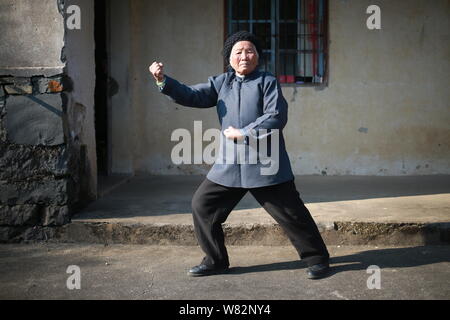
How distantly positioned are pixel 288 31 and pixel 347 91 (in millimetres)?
1033

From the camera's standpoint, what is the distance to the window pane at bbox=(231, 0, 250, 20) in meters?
6.55

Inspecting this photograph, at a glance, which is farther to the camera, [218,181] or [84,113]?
[84,113]

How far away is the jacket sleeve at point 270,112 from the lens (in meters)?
3.32

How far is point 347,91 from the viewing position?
6.59m

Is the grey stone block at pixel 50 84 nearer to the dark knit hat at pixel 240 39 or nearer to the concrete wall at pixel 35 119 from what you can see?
the concrete wall at pixel 35 119

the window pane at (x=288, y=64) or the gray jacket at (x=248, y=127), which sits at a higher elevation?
the window pane at (x=288, y=64)

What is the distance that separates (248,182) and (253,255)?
33.1 inches

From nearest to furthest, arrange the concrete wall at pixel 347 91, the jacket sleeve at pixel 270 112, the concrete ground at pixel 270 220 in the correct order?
the jacket sleeve at pixel 270 112 < the concrete ground at pixel 270 220 < the concrete wall at pixel 347 91

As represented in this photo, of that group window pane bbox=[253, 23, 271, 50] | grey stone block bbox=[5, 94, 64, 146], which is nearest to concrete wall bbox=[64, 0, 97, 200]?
grey stone block bbox=[5, 94, 64, 146]

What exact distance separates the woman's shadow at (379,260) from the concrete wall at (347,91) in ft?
8.67

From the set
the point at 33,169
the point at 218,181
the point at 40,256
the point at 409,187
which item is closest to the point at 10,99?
the point at 33,169

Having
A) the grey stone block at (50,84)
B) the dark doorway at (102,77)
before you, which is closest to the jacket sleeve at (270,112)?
the grey stone block at (50,84)

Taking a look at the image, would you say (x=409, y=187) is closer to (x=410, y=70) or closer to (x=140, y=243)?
(x=410, y=70)
